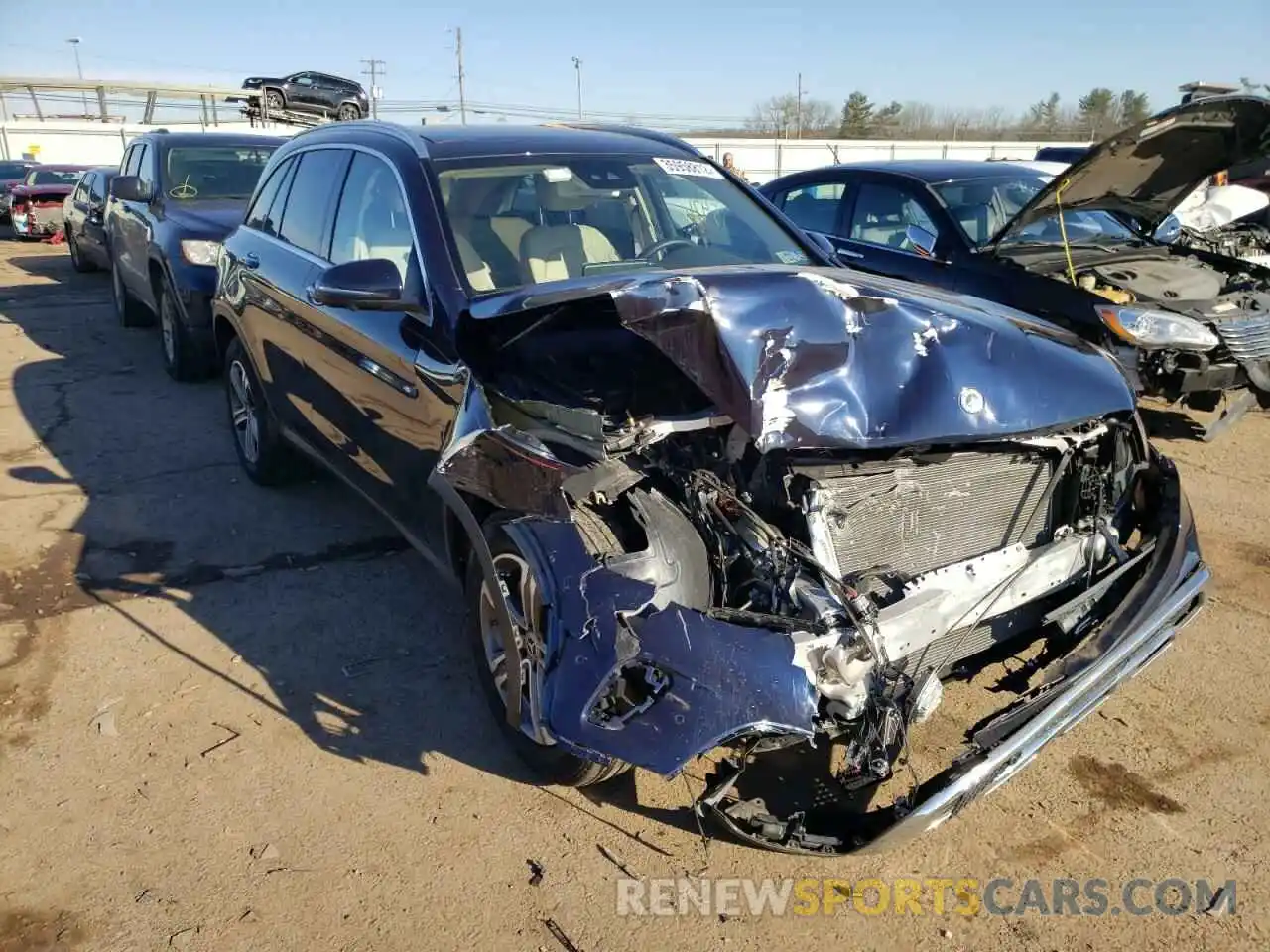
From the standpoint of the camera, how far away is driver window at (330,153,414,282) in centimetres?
360

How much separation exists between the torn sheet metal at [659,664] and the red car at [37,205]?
2014 cm

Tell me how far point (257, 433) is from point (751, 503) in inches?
141

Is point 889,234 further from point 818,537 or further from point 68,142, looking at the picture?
point 68,142

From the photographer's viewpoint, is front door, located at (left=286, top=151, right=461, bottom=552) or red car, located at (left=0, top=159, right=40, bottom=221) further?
red car, located at (left=0, top=159, right=40, bottom=221)

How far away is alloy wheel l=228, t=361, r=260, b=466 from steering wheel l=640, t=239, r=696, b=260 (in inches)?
103

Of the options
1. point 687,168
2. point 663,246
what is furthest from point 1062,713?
point 687,168

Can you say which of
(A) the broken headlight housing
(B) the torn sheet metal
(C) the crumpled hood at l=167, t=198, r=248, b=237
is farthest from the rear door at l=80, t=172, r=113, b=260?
(B) the torn sheet metal

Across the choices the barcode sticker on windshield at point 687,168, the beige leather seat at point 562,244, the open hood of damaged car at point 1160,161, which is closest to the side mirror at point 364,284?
the beige leather seat at point 562,244

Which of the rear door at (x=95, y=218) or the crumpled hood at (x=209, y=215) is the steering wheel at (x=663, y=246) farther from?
the rear door at (x=95, y=218)

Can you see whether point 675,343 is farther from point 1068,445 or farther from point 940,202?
point 940,202

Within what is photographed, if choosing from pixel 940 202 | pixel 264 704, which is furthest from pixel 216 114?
pixel 264 704

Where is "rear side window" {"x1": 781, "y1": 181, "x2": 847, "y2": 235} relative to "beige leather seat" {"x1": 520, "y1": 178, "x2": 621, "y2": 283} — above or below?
below

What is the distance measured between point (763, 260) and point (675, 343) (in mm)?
1499

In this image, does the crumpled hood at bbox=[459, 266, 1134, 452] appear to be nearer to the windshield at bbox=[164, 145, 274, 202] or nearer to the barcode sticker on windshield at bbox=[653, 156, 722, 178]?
the barcode sticker on windshield at bbox=[653, 156, 722, 178]
